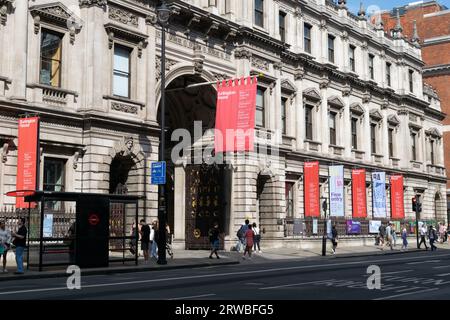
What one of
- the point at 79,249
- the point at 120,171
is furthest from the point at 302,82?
the point at 79,249

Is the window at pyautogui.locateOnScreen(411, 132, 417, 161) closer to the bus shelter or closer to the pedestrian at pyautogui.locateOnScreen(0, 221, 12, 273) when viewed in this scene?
the bus shelter

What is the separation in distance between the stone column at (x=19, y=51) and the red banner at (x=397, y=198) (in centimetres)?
3429

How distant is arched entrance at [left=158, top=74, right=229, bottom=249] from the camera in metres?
35.1

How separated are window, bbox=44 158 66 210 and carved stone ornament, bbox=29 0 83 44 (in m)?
5.43

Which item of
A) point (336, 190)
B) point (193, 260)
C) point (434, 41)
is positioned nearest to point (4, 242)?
point (193, 260)

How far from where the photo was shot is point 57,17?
87.8ft

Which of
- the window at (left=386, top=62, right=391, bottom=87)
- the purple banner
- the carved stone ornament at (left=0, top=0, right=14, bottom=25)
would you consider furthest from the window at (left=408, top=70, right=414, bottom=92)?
the carved stone ornament at (left=0, top=0, right=14, bottom=25)

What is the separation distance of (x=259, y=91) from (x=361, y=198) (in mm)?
13443

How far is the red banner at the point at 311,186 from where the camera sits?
41500mm

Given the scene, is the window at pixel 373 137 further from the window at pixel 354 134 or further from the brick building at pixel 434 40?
the brick building at pixel 434 40

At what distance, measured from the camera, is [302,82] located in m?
43.0

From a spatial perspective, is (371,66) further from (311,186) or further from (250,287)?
(250,287)

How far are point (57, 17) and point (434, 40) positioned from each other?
58843 millimetres

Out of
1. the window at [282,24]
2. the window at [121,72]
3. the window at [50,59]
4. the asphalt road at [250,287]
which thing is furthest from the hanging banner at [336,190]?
the asphalt road at [250,287]
